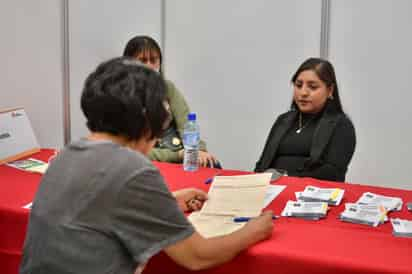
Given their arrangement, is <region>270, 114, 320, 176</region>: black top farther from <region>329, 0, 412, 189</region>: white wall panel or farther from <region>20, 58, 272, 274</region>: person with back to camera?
<region>20, 58, 272, 274</region>: person with back to camera

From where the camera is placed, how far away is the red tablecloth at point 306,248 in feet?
4.67

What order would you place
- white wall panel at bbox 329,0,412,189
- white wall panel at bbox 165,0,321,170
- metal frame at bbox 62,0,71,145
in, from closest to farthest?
white wall panel at bbox 329,0,412,189, white wall panel at bbox 165,0,321,170, metal frame at bbox 62,0,71,145

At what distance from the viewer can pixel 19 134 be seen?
2.75 meters

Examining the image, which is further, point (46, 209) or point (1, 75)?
point (1, 75)

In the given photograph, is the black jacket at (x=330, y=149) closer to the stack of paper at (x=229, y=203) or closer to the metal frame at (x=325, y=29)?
the stack of paper at (x=229, y=203)

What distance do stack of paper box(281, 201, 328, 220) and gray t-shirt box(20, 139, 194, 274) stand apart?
657 millimetres

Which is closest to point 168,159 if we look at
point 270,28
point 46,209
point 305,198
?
point 305,198

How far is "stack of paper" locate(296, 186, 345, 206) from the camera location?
1916 mm

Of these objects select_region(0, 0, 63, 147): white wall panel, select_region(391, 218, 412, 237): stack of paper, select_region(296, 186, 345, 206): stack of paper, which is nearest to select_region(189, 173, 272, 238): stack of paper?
select_region(296, 186, 345, 206): stack of paper

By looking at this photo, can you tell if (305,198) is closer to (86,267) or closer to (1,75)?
(86,267)

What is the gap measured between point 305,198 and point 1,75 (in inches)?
104

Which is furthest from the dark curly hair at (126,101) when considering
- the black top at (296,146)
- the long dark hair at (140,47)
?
the long dark hair at (140,47)

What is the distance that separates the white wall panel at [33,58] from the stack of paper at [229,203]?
2108 mm

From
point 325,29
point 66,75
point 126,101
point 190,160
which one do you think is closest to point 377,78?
point 325,29
